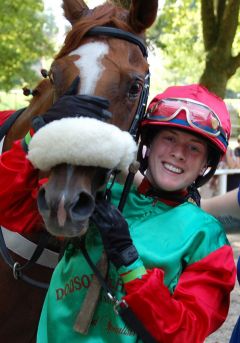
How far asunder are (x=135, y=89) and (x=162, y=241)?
69cm

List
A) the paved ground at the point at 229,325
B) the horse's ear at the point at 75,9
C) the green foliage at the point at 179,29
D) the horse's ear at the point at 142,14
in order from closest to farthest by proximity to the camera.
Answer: the horse's ear at the point at 142,14 → the horse's ear at the point at 75,9 → the paved ground at the point at 229,325 → the green foliage at the point at 179,29

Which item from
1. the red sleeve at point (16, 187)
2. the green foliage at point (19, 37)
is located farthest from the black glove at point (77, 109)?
the green foliage at point (19, 37)

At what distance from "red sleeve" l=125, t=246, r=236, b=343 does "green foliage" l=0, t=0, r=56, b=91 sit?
1284cm

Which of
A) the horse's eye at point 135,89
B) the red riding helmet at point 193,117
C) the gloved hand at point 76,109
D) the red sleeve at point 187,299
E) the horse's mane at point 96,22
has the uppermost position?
the horse's mane at point 96,22

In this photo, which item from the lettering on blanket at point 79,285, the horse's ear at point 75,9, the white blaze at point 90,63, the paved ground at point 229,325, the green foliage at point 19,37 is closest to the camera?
the lettering on blanket at point 79,285

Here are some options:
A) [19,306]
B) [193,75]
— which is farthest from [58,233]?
[193,75]

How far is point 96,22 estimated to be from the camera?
2273 millimetres

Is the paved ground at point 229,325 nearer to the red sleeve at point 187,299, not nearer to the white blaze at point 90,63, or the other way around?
the red sleeve at point 187,299

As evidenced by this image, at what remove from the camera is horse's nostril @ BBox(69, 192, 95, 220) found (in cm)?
158

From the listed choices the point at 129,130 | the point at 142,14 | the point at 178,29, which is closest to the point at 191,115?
the point at 129,130

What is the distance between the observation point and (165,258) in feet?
5.98

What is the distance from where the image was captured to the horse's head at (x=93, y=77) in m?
1.60

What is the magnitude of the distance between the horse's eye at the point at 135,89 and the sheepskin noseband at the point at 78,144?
0.44m

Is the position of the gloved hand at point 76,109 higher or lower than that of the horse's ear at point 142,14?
lower
